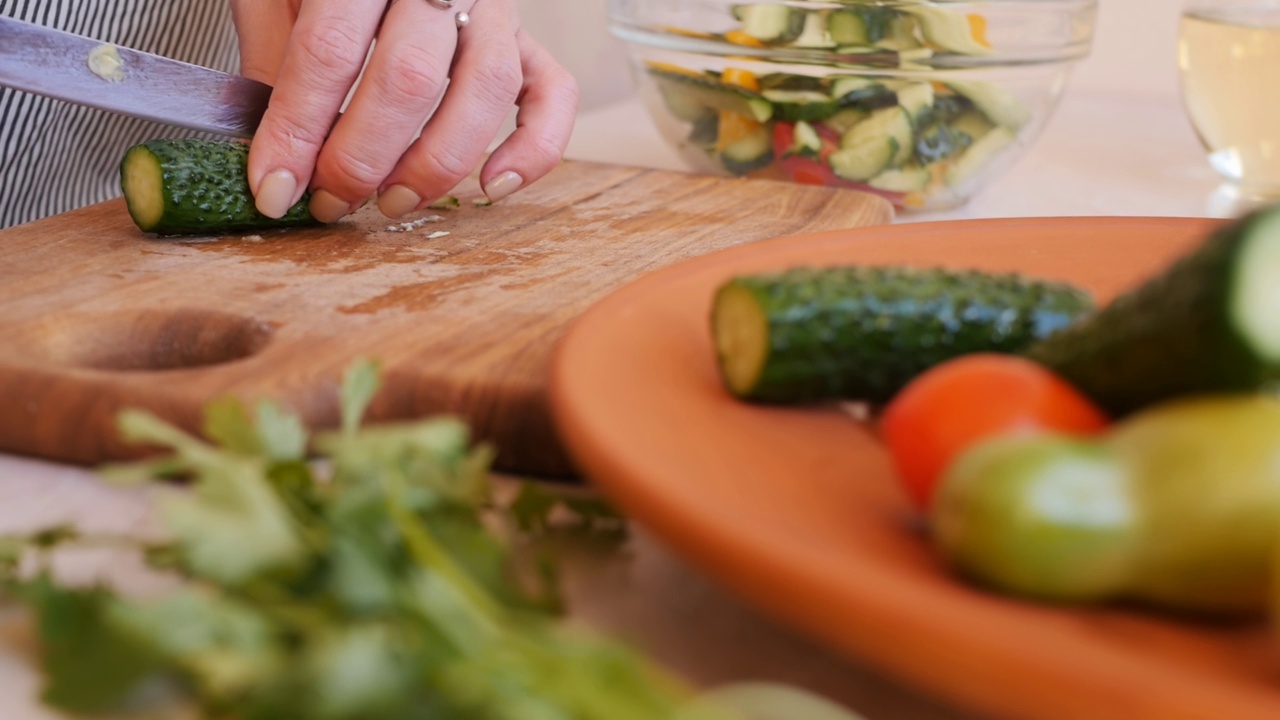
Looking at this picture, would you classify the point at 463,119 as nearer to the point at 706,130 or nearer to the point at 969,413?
the point at 706,130

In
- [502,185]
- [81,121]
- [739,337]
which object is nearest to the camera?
[739,337]

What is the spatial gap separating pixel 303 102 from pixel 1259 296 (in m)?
1.16

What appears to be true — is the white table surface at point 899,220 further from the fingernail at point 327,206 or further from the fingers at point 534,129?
the fingernail at point 327,206

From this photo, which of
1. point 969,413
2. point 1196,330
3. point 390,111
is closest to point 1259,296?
point 1196,330

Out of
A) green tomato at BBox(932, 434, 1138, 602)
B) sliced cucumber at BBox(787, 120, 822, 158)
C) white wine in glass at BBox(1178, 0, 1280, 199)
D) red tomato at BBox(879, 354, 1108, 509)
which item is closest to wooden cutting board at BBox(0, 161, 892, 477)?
sliced cucumber at BBox(787, 120, 822, 158)

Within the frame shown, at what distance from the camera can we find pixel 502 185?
1.65m

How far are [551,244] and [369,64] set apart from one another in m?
0.32

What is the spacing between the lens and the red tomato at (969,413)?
2.10ft

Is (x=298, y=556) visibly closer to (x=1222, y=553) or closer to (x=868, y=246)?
(x=1222, y=553)

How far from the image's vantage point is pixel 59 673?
0.59 metres

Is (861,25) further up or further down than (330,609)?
further up

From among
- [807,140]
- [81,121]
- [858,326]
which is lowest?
[81,121]

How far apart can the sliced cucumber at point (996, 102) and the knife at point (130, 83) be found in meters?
0.97

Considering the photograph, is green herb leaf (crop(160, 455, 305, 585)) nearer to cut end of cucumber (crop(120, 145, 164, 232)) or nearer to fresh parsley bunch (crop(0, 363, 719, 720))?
fresh parsley bunch (crop(0, 363, 719, 720))
